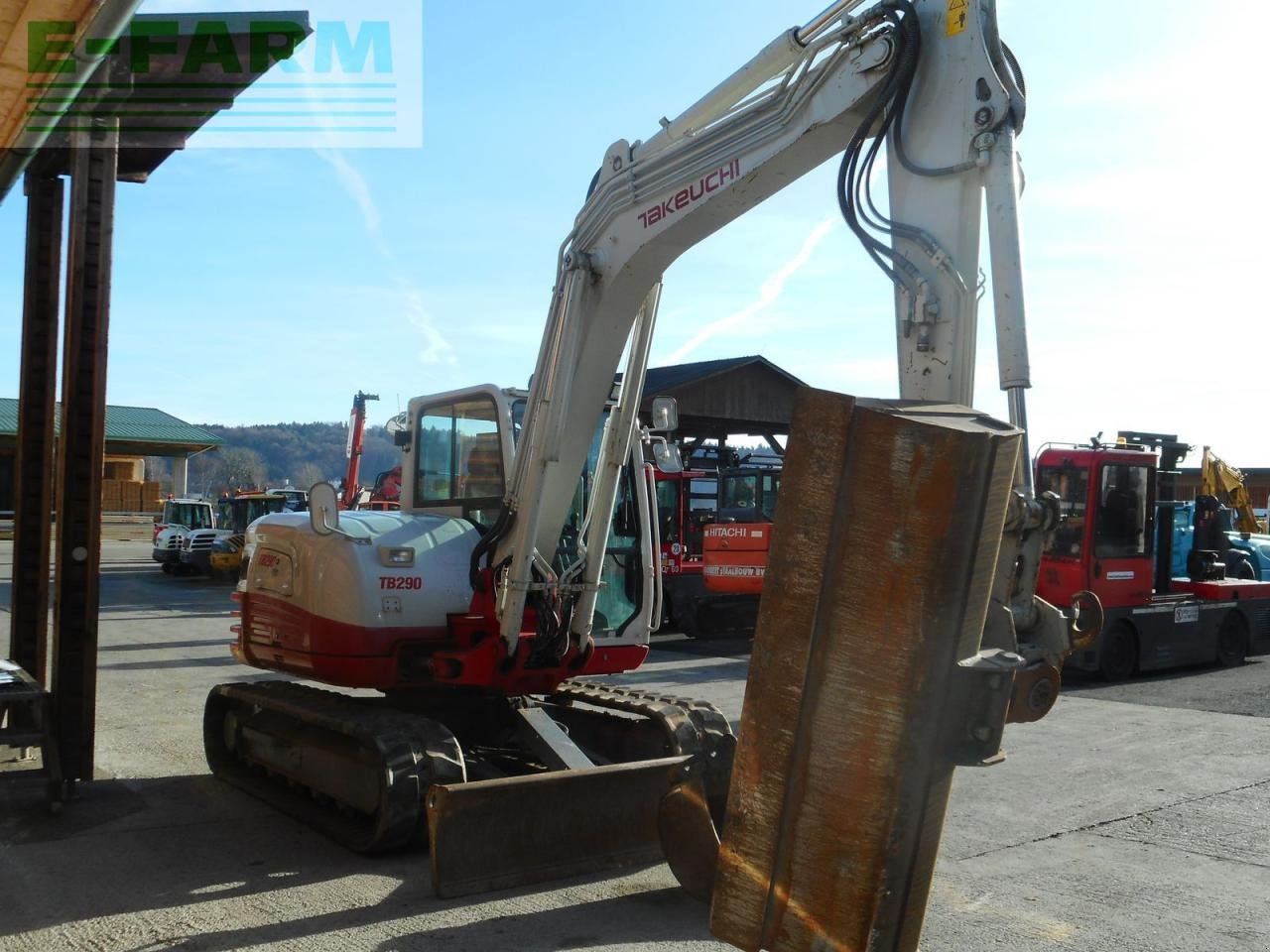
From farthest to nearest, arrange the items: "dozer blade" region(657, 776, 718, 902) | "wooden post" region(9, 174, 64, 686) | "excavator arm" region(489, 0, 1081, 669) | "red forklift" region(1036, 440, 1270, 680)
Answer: "red forklift" region(1036, 440, 1270, 680)
"wooden post" region(9, 174, 64, 686)
"dozer blade" region(657, 776, 718, 902)
"excavator arm" region(489, 0, 1081, 669)

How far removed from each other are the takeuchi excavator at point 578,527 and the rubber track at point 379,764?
2 cm

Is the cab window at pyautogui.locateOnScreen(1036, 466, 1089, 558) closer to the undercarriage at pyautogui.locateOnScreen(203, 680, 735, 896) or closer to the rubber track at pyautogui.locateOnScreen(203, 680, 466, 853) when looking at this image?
the undercarriage at pyautogui.locateOnScreen(203, 680, 735, 896)

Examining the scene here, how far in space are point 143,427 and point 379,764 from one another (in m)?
51.3

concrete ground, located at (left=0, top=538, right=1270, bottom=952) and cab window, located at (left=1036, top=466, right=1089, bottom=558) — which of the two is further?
cab window, located at (left=1036, top=466, right=1089, bottom=558)

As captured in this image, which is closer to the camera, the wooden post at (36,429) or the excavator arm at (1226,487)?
the wooden post at (36,429)

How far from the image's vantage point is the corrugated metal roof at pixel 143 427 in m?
50.3

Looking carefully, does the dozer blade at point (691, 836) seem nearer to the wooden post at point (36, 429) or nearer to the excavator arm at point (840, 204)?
the excavator arm at point (840, 204)

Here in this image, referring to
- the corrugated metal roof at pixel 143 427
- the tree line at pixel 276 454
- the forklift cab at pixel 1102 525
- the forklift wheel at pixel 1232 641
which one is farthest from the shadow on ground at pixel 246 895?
the tree line at pixel 276 454

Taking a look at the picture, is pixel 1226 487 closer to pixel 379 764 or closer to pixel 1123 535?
pixel 1123 535

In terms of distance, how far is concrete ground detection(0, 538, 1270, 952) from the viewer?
502 cm

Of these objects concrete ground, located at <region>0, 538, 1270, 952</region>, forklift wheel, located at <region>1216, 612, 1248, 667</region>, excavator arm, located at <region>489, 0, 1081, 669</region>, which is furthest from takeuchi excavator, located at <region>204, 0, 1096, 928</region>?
forklift wheel, located at <region>1216, 612, 1248, 667</region>

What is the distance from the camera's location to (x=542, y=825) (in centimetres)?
567

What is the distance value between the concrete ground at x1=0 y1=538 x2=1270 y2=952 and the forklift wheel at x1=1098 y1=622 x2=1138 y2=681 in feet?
11.3

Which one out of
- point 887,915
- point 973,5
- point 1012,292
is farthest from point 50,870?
point 973,5
